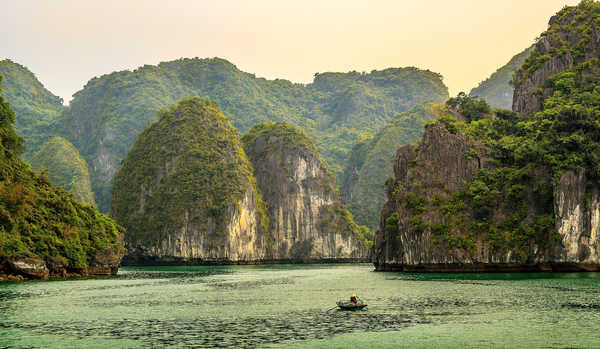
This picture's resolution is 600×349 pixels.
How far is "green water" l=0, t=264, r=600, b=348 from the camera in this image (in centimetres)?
2816

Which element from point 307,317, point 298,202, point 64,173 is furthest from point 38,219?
point 64,173

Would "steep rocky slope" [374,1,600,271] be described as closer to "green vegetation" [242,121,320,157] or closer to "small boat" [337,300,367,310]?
"small boat" [337,300,367,310]

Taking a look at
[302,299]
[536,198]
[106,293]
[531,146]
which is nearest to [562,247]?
[536,198]

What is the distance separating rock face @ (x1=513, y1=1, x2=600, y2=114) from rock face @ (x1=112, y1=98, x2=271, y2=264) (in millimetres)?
71276

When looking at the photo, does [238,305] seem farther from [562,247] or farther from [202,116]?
[202,116]

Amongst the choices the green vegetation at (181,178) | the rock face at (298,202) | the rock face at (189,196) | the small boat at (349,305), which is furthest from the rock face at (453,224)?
the rock face at (298,202)

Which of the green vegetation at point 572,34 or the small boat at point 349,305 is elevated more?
the green vegetation at point 572,34

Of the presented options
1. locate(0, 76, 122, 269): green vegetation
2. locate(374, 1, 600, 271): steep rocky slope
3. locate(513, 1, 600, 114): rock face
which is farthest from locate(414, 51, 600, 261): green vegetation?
locate(0, 76, 122, 269): green vegetation

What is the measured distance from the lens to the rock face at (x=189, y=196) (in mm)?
134125

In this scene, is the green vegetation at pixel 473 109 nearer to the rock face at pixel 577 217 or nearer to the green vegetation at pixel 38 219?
the rock face at pixel 577 217

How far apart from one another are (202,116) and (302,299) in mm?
114566

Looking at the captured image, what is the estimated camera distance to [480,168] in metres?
79.8

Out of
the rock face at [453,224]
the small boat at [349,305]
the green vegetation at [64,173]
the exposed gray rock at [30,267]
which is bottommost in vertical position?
the small boat at [349,305]

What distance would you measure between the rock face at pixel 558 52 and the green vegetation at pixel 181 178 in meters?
71.7
